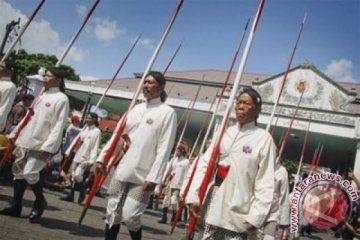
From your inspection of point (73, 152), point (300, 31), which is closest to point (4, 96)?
point (300, 31)

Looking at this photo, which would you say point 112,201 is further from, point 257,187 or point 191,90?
point 191,90

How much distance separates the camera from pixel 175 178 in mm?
9375

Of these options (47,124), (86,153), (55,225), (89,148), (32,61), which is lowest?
(55,225)

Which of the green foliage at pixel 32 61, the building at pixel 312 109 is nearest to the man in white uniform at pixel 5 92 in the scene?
the building at pixel 312 109

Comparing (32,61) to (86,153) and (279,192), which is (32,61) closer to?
(86,153)

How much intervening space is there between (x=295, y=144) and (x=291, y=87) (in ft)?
14.1

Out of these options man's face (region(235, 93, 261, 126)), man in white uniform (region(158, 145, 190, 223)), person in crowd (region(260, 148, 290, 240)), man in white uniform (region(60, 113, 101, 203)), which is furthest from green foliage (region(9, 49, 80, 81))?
man's face (region(235, 93, 261, 126))

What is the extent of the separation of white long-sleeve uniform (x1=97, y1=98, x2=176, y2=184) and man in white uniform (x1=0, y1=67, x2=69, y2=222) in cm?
107

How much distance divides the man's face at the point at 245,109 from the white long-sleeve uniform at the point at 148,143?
2.96 feet

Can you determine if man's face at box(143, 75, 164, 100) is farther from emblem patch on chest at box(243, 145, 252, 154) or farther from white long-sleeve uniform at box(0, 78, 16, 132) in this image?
white long-sleeve uniform at box(0, 78, 16, 132)

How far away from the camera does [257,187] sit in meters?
2.66

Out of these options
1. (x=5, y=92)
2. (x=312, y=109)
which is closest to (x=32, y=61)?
(x=312, y=109)

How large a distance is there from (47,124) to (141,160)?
5.20 feet

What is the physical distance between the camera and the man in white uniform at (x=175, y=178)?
895 centimetres
